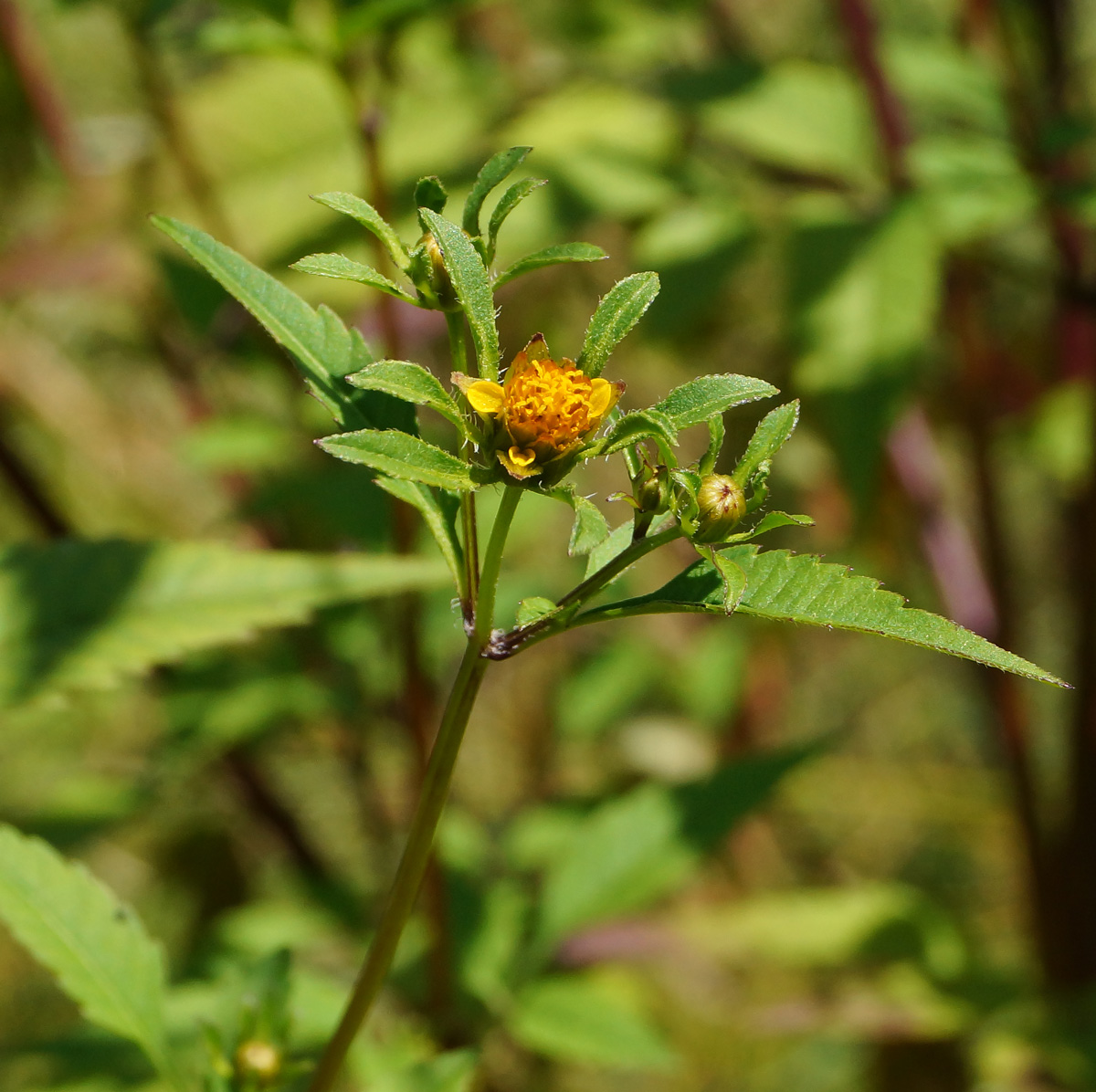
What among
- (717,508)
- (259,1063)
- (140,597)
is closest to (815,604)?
(717,508)

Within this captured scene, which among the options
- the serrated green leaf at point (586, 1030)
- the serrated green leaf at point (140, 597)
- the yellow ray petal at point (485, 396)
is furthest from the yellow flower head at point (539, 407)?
the serrated green leaf at point (586, 1030)

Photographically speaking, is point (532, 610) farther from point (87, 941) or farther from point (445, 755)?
point (87, 941)

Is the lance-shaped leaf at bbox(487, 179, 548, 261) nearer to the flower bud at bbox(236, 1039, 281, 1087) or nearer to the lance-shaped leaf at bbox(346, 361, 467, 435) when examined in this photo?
the lance-shaped leaf at bbox(346, 361, 467, 435)

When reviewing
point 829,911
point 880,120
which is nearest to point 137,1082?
point 829,911

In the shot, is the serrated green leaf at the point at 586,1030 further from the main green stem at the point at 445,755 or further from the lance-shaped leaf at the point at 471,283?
the lance-shaped leaf at the point at 471,283

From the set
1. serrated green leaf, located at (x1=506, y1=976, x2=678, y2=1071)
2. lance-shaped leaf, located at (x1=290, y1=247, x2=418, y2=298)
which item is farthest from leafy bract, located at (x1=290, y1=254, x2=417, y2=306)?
serrated green leaf, located at (x1=506, y1=976, x2=678, y2=1071)

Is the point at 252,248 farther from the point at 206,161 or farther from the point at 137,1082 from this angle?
the point at 137,1082
